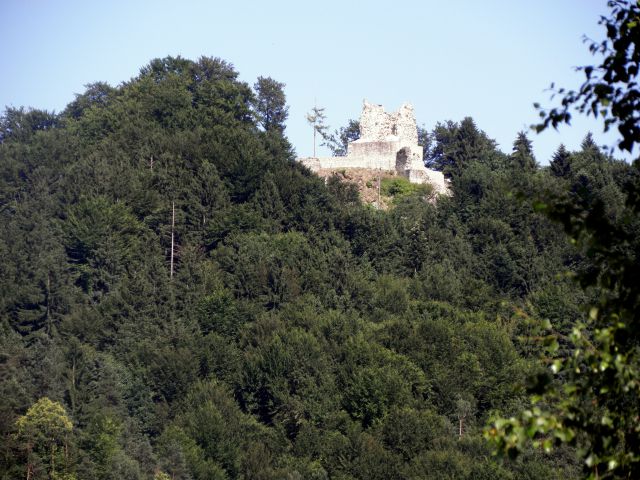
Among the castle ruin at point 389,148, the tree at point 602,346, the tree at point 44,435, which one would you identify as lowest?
the tree at point 44,435

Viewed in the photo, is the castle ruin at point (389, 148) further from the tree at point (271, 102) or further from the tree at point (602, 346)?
the tree at point (602, 346)

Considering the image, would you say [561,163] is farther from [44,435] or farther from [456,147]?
[44,435]

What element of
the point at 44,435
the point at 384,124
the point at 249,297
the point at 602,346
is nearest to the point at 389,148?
the point at 384,124

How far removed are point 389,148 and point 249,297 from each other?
28.2ft

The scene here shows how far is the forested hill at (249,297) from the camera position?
45.8 meters

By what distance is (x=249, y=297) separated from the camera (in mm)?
57688

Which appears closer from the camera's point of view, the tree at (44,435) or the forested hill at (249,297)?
the tree at (44,435)

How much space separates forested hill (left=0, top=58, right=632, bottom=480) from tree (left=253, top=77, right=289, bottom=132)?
0.13m

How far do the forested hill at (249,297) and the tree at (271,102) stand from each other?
13 cm

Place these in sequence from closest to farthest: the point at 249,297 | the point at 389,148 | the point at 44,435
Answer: the point at 44,435 → the point at 249,297 → the point at 389,148

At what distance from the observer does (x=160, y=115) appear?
6888 centimetres

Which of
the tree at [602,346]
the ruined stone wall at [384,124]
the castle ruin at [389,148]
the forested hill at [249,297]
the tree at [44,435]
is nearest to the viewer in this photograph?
the tree at [602,346]

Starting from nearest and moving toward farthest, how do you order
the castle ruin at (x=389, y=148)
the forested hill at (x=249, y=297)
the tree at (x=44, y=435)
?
the tree at (x=44, y=435) → the forested hill at (x=249, y=297) → the castle ruin at (x=389, y=148)

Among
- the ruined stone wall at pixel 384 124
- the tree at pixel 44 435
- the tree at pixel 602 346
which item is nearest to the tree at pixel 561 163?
the ruined stone wall at pixel 384 124
